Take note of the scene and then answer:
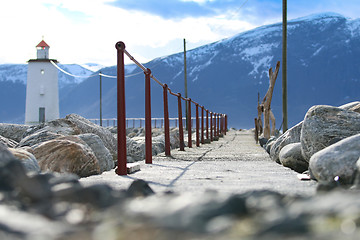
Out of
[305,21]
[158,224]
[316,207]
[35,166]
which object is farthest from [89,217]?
A: [305,21]

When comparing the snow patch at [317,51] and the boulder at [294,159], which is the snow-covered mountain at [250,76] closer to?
the snow patch at [317,51]

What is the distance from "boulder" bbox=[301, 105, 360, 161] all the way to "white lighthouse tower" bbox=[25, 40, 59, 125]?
114 ft

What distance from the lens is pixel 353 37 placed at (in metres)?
175

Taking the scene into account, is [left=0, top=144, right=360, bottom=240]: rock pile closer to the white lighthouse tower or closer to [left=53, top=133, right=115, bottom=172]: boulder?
[left=53, top=133, right=115, bottom=172]: boulder

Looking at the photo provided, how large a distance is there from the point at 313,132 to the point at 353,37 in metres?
184

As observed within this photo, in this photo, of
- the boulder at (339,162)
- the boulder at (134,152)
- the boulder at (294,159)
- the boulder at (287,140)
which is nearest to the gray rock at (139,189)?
the boulder at (339,162)

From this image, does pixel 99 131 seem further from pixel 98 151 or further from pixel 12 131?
pixel 12 131

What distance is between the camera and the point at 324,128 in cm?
462

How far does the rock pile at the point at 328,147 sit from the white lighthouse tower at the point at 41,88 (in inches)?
1320

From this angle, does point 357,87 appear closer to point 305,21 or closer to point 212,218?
point 305,21

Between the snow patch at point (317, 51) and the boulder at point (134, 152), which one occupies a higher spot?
the snow patch at point (317, 51)

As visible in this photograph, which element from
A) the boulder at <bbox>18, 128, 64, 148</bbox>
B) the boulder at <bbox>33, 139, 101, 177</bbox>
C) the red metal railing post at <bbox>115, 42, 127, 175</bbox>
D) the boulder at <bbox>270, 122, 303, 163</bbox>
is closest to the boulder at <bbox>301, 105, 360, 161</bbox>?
the red metal railing post at <bbox>115, 42, 127, 175</bbox>

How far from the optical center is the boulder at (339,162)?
3020mm

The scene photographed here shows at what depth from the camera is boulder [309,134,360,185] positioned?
302 cm
